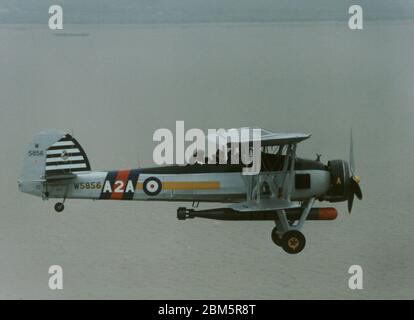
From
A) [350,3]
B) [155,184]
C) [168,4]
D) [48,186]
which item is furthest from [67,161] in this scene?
[168,4]

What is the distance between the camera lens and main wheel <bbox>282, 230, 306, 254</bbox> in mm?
8336

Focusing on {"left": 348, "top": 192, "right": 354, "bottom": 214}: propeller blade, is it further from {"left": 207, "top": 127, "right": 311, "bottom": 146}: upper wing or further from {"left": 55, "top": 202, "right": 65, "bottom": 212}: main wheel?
{"left": 55, "top": 202, "right": 65, "bottom": 212}: main wheel

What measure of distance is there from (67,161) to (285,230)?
9.93 feet

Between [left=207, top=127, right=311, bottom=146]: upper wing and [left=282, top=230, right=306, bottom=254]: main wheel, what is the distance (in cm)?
120

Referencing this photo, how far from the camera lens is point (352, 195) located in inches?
335

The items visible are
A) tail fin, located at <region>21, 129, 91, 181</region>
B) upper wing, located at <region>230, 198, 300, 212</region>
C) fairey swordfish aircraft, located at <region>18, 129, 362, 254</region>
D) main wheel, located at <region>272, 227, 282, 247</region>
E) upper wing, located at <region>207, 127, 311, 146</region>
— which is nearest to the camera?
upper wing, located at <region>207, 127, 311, 146</region>

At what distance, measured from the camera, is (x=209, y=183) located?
8461mm

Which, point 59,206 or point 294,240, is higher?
point 59,206

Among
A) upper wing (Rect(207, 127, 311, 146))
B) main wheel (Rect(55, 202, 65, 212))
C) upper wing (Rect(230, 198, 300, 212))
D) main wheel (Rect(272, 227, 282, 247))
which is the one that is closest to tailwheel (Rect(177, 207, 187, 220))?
upper wing (Rect(230, 198, 300, 212))

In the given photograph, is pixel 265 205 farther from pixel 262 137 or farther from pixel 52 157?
pixel 52 157

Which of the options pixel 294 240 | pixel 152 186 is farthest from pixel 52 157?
pixel 294 240

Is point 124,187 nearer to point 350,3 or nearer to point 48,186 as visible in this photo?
point 48,186

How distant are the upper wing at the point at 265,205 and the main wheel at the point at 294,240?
14.2 inches

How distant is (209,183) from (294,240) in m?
1.34
